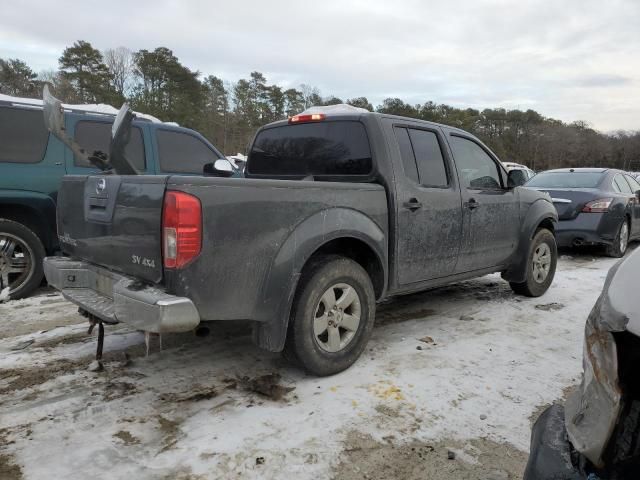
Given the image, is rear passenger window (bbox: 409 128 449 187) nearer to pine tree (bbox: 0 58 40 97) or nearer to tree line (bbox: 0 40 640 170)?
tree line (bbox: 0 40 640 170)

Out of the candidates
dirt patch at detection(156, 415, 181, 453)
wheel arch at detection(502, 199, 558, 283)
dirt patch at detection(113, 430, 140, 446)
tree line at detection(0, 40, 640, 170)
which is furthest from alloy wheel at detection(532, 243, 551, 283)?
tree line at detection(0, 40, 640, 170)

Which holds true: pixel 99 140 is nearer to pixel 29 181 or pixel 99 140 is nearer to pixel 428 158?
pixel 29 181

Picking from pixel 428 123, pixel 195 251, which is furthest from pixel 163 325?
pixel 428 123

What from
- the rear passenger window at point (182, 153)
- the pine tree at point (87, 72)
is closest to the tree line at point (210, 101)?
the pine tree at point (87, 72)

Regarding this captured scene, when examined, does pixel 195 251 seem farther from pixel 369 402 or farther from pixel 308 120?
pixel 308 120

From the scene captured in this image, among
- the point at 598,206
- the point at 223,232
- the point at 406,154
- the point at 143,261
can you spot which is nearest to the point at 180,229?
the point at 223,232

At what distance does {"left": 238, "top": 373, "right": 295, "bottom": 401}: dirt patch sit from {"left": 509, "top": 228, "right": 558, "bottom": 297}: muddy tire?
11.4 feet

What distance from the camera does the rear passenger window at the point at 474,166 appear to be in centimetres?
464

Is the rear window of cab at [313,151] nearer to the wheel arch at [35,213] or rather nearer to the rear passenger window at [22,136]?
the wheel arch at [35,213]

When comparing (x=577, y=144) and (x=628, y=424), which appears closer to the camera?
(x=628, y=424)

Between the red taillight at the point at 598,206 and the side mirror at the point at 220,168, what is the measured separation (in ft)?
20.9

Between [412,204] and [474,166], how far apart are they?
131cm

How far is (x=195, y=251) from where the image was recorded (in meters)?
2.64

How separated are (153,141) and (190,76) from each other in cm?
3943
